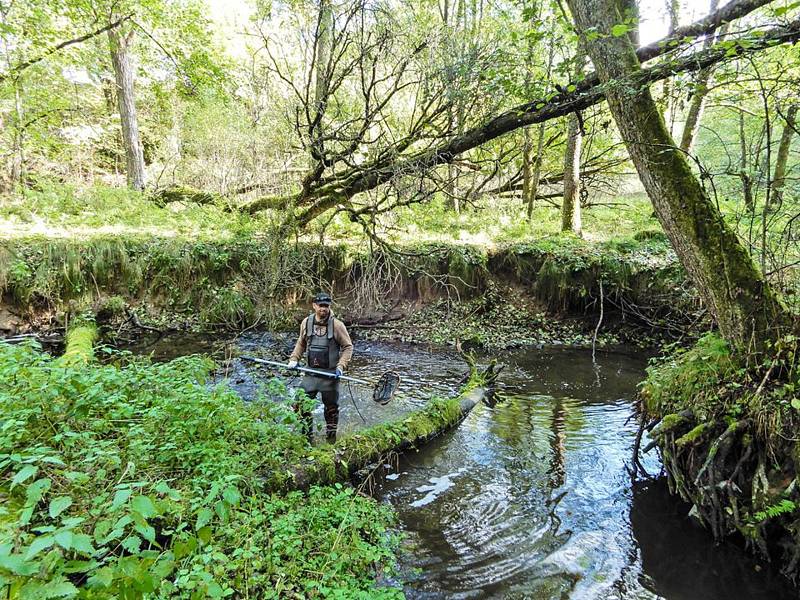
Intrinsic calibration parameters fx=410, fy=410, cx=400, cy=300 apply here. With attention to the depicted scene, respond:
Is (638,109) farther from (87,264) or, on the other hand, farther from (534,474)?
(87,264)

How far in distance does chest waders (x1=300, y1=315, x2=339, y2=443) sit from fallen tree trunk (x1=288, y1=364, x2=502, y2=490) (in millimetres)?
745

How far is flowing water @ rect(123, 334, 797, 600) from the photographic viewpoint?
355cm

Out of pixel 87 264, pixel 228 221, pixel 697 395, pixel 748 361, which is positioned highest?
pixel 228 221

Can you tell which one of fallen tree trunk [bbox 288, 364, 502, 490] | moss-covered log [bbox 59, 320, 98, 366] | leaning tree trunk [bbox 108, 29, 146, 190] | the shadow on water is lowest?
the shadow on water

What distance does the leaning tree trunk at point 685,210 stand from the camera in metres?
4.03

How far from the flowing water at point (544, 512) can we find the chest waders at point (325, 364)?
2.12ft

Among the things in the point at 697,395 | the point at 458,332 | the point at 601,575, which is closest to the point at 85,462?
the point at 601,575

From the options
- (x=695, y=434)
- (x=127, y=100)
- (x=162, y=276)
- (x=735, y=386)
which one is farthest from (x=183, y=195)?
(x=735, y=386)

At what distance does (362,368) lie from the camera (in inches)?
354

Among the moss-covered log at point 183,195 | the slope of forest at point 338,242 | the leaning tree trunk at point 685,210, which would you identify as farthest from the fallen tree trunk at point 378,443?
the moss-covered log at point 183,195

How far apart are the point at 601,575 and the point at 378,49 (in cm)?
787

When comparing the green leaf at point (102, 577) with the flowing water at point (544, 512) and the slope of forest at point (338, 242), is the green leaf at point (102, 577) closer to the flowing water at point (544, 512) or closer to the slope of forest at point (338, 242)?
the slope of forest at point (338, 242)

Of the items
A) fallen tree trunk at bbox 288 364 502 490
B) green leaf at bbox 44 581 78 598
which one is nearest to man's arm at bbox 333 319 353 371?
fallen tree trunk at bbox 288 364 502 490

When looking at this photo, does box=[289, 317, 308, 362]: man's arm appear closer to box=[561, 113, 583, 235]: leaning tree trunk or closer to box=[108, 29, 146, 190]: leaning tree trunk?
box=[561, 113, 583, 235]: leaning tree trunk
